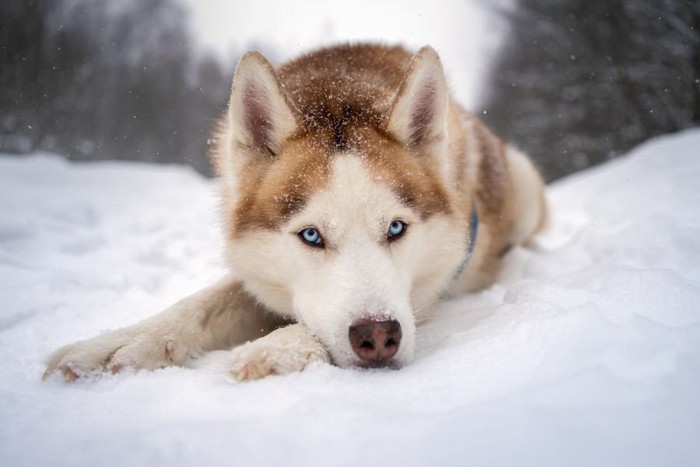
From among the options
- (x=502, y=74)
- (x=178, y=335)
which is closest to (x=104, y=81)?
(x=502, y=74)

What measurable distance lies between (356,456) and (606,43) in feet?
41.7

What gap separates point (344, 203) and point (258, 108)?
669 mm

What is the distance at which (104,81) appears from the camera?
43.0 feet

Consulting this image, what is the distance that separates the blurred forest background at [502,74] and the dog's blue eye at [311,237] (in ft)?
30.9

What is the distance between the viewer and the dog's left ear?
2209 mm

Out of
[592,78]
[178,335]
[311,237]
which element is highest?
[592,78]

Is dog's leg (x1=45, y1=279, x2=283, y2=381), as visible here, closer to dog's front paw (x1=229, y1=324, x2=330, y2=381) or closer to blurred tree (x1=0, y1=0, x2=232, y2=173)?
dog's front paw (x1=229, y1=324, x2=330, y2=381)

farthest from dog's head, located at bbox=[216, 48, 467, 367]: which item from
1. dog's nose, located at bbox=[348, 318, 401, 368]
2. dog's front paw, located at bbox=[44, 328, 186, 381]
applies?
dog's front paw, located at bbox=[44, 328, 186, 381]

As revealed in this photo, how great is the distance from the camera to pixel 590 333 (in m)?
1.61

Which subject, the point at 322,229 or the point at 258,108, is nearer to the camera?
the point at 322,229

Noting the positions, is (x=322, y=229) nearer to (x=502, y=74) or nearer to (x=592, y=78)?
(x=592, y=78)

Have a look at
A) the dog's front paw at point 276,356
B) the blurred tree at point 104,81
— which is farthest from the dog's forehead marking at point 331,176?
the blurred tree at point 104,81

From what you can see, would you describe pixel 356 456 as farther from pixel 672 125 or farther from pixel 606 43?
pixel 606 43

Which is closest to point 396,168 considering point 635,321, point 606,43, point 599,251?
point 635,321
